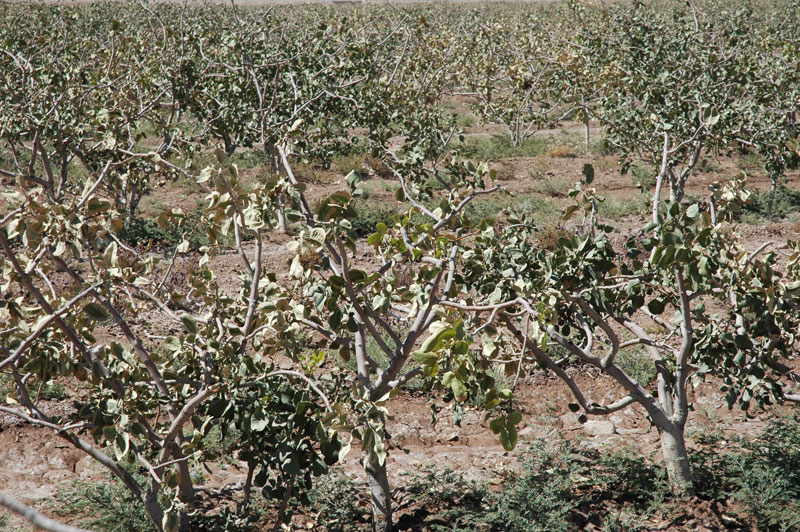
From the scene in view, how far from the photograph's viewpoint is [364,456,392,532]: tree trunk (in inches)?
139

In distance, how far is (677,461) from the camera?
3928 mm

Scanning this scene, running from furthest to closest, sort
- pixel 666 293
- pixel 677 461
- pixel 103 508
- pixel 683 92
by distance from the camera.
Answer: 1. pixel 683 92
2. pixel 677 461
3. pixel 103 508
4. pixel 666 293

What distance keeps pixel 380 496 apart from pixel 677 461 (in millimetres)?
1660

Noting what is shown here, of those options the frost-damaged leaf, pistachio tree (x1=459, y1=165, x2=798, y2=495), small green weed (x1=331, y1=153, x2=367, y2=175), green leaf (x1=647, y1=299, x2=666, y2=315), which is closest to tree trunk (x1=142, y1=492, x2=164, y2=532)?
the frost-damaged leaf

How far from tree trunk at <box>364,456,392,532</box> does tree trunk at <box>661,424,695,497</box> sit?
1.57 meters

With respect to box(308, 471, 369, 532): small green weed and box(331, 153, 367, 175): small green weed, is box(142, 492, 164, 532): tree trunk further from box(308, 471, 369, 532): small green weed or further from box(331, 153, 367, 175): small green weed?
box(331, 153, 367, 175): small green weed

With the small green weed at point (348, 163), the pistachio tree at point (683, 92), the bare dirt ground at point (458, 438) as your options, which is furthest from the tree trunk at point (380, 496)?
the small green weed at point (348, 163)

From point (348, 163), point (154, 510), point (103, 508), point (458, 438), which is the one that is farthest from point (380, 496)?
point (348, 163)

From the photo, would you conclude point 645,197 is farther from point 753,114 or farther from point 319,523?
point 319,523

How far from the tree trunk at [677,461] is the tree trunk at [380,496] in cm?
157

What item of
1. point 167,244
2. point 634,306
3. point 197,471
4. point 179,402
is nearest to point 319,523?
point 197,471

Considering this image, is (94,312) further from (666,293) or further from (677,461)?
(677,461)

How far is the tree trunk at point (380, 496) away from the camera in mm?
3523

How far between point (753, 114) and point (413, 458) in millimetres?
6011
